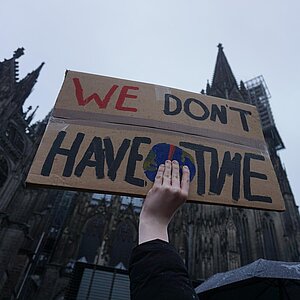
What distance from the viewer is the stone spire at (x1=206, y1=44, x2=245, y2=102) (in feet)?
95.4

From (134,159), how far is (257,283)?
Result: 4392 mm

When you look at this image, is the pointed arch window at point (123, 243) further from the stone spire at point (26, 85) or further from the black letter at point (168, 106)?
the black letter at point (168, 106)

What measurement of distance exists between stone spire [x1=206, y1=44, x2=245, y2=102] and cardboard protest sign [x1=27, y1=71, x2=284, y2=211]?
28.0 meters

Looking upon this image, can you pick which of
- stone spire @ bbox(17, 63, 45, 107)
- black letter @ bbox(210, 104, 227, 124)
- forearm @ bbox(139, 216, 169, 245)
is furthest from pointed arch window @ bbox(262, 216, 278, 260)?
stone spire @ bbox(17, 63, 45, 107)

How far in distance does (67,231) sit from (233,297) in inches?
589

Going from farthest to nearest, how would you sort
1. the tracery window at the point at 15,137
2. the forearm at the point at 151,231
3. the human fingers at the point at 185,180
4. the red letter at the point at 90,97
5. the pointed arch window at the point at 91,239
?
the pointed arch window at the point at 91,239 → the tracery window at the point at 15,137 → the red letter at the point at 90,97 → the human fingers at the point at 185,180 → the forearm at the point at 151,231

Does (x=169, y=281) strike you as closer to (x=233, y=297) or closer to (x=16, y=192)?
(x=233, y=297)

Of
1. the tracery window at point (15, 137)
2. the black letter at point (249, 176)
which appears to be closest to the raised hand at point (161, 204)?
the black letter at point (249, 176)

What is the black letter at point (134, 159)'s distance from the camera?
1237 millimetres

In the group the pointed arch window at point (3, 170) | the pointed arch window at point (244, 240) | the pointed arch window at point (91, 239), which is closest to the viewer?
the pointed arch window at point (3, 170)

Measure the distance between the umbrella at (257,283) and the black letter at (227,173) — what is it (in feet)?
9.26

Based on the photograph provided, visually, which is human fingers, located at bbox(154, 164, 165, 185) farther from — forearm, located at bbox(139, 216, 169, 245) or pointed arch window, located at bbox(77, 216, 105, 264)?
pointed arch window, located at bbox(77, 216, 105, 264)

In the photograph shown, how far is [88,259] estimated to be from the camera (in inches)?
655

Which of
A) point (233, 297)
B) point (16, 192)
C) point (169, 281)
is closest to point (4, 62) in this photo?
point (16, 192)
